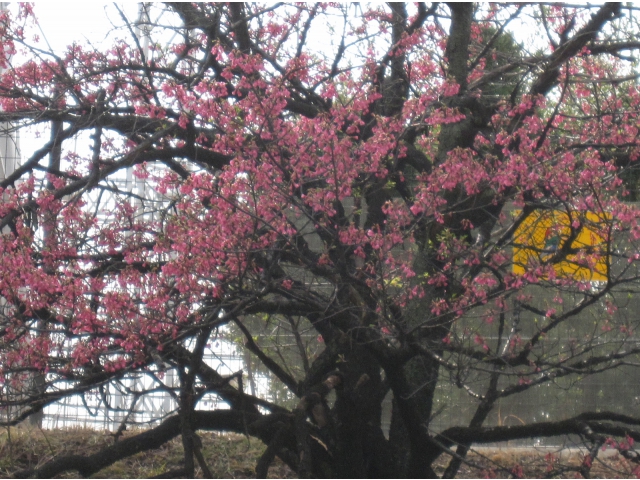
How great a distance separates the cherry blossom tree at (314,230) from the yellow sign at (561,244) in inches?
1.2

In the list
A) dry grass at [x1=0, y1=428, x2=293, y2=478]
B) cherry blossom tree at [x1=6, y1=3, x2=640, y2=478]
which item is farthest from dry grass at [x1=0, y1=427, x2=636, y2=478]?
cherry blossom tree at [x1=6, y1=3, x2=640, y2=478]

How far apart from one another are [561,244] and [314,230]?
1793 millimetres

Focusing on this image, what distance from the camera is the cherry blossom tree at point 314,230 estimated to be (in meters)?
3.81

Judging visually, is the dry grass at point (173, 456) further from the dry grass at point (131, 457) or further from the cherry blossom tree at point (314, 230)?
the cherry blossom tree at point (314, 230)

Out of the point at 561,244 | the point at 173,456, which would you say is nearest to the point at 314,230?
the point at 561,244

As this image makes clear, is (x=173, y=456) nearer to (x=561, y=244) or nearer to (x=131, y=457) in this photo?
(x=131, y=457)

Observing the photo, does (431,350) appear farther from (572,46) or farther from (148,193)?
(148,193)

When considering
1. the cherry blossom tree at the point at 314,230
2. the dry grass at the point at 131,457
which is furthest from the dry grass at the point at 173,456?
the cherry blossom tree at the point at 314,230

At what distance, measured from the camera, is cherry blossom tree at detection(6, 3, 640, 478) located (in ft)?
12.5

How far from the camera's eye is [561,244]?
489 cm

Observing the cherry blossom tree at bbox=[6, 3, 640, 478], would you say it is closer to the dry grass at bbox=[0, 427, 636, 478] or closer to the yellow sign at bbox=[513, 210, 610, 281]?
the yellow sign at bbox=[513, 210, 610, 281]

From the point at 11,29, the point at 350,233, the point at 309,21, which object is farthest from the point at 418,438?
the point at 11,29

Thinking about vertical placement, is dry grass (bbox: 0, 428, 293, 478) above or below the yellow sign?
below

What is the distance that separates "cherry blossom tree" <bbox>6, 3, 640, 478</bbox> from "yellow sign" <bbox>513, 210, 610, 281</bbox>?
0.10 ft
